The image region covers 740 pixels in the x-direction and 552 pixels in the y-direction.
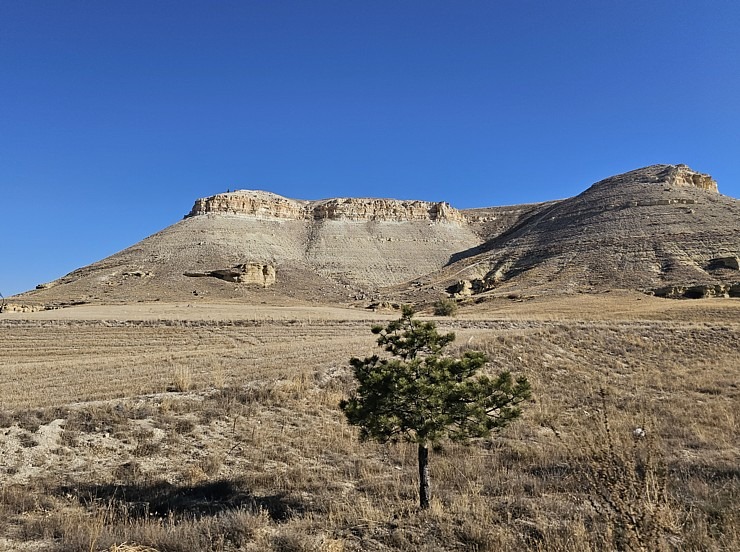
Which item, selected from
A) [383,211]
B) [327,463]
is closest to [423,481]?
[327,463]

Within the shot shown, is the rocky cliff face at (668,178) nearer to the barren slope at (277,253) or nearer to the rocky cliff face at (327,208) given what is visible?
the barren slope at (277,253)

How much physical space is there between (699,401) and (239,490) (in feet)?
40.8

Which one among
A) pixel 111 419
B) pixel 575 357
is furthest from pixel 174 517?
pixel 575 357

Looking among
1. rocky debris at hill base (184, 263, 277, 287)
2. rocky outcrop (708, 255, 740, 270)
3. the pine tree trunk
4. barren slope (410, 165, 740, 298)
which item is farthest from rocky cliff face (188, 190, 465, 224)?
the pine tree trunk

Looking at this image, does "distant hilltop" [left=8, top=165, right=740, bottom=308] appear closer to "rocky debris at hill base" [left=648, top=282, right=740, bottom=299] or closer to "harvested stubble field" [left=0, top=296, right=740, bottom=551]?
"rocky debris at hill base" [left=648, top=282, right=740, bottom=299]

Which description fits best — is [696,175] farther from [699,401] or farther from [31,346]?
[31,346]

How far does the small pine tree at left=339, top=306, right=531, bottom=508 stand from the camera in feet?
19.5

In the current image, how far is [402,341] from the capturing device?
21.6 ft

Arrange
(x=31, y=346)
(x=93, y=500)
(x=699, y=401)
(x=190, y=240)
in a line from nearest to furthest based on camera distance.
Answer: (x=93, y=500)
(x=699, y=401)
(x=31, y=346)
(x=190, y=240)

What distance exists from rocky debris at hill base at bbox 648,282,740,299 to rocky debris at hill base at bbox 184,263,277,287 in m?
54.2

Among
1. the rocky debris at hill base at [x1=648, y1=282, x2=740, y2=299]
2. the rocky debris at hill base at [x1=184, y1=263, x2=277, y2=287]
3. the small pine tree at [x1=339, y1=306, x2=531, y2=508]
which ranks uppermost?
the rocky debris at hill base at [x1=184, y1=263, x2=277, y2=287]

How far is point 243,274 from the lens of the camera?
238ft

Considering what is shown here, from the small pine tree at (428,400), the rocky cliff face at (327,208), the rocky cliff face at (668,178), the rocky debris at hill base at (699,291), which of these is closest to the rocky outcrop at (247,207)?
the rocky cliff face at (327,208)

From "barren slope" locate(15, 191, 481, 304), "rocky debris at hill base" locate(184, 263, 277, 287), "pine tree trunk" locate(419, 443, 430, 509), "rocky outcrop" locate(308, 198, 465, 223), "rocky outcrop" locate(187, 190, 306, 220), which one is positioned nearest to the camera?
"pine tree trunk" locate(419, 443, 430, 509)
